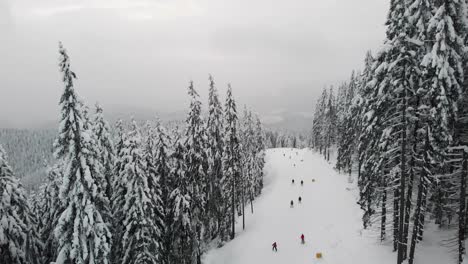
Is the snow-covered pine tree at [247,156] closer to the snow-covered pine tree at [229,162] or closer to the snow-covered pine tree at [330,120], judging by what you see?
the snow-covered pine tree at [229,162]

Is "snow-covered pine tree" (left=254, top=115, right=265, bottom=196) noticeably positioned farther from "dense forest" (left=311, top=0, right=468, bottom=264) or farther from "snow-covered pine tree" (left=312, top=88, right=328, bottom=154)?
"dense forest" (left=311, top=0, right=468, bottom=264)

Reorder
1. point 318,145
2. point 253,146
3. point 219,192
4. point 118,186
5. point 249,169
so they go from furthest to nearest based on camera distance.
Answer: point 318,145 → point 253,146 → point 249,169 → point 219,192 → point 118,186

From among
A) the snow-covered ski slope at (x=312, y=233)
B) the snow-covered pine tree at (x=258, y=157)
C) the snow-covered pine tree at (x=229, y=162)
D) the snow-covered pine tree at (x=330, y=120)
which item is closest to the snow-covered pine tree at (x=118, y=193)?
the snow-covered ski slope at (x=312, y=233)

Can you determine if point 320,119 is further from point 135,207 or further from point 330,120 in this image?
point 135,207

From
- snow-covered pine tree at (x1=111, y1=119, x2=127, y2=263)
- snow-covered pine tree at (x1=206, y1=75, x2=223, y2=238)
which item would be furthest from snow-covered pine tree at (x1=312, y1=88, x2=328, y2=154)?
snow-covered pine tree at (x1=111, y1=119, x2=127, y2=263)

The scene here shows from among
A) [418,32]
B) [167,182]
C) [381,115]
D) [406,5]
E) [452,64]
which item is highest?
[406,5]

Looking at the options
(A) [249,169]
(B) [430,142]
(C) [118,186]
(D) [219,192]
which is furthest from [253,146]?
(B) [430,142]

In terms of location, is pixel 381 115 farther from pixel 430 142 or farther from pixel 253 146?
pixel 253 146
